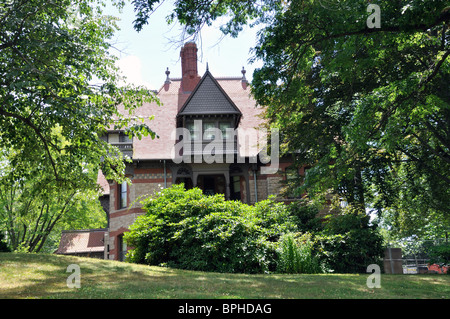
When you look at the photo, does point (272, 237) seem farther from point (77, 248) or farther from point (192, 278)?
point (77, 248)

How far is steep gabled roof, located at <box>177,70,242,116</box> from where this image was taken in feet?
77.8

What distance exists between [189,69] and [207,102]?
7.64 m

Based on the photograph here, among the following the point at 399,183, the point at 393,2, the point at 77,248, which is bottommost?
the point at 77,248

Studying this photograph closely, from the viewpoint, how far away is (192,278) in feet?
31.8

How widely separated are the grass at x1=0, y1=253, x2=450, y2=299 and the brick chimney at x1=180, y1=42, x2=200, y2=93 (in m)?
21.3

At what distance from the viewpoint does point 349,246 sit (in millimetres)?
15766

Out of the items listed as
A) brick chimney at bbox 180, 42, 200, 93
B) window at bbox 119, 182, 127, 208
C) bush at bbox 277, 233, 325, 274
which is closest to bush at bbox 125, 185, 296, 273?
bush at bbox 277, 233, 325, 274

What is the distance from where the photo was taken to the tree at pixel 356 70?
7934 millimetres

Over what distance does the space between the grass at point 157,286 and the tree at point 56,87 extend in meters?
3.49

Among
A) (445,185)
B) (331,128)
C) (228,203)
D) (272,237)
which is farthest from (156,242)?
(445,185)

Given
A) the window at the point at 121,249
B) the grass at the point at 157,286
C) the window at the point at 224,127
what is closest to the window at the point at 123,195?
the window at the point at 121,249

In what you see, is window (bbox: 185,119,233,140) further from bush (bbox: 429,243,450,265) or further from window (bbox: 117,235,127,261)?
bush (bbox: 429,243,450,265)

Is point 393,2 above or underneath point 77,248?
above
